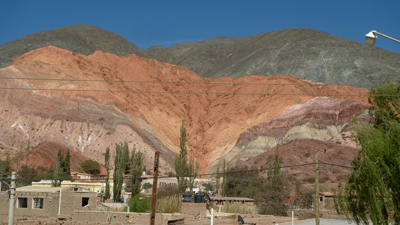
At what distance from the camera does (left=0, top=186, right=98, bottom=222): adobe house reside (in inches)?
1623

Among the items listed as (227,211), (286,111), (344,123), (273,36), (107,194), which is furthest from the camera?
(273,36)

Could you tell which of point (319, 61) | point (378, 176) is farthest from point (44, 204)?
point (319, 61)

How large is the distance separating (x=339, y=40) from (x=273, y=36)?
38.6m

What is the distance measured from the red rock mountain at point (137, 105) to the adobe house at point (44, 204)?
46.9 m

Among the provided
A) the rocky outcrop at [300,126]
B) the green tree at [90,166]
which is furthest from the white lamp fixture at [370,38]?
the rocky outcrop at [300,126]

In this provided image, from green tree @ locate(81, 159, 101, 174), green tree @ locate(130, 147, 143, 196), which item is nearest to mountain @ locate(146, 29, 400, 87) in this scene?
green tree @ locate(81, 159, 101, 174)

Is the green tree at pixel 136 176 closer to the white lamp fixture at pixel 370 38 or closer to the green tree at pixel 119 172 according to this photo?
the green tree at pixel 119 172

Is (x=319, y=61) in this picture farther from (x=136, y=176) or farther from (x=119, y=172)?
(x=136, y=176)

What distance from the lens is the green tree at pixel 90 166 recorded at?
9194 centimetres

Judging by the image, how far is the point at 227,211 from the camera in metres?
42.6

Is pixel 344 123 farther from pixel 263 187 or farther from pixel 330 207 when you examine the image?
pixel 330 207

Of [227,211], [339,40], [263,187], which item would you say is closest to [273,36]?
[339,40]

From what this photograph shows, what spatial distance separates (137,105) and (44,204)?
81.5 meters

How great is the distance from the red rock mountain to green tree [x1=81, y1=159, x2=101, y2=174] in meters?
6.38
